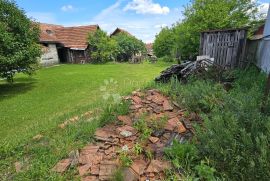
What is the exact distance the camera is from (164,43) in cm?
2980

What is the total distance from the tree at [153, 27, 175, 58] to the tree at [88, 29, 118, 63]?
28.0 ft

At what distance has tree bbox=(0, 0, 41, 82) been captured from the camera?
8.27 meters

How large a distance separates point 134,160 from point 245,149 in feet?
4.52

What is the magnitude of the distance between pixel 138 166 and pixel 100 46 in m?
21.5

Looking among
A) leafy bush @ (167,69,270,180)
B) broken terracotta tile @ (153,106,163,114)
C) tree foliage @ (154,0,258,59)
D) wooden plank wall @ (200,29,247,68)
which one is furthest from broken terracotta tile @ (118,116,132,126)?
tree foliage @ (154,0,258,59)

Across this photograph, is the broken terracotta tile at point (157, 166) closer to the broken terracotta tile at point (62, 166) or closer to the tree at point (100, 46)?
the broken terracotta tile at point (62, 166)

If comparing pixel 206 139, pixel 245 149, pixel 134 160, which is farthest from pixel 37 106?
pixel 245 149

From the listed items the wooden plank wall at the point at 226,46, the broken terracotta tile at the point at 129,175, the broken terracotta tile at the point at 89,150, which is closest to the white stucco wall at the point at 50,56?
the wooden plank wall at the point at 226,46

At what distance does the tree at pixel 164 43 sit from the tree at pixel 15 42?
21.4 metres

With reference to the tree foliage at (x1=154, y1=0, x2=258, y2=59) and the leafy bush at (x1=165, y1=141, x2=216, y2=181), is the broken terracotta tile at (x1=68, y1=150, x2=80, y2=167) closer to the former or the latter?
the leafy bush at (x1=165, y1=141, x2=216, y2=181)

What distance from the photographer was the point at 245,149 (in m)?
2.28

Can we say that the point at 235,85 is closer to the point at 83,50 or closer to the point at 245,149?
the point at 245,149

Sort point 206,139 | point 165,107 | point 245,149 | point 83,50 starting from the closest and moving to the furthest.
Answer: point 245,149
point 206,139
point 165,107
point 83,50

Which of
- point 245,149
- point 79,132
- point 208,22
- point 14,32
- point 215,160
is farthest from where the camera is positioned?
point 208,22
